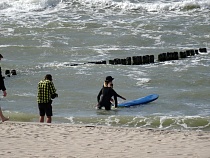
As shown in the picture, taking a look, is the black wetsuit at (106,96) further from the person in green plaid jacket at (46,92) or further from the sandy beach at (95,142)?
the sandy beach at (95,142)

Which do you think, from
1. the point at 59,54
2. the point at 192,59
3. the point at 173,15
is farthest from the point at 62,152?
the point at 173,15

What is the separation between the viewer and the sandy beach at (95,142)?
1048 centimetres

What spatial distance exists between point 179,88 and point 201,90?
2.74ft

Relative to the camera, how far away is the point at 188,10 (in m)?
39.0

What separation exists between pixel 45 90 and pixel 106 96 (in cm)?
370

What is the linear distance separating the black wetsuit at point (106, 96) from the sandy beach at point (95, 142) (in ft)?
13.6

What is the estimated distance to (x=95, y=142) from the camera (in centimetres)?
1137

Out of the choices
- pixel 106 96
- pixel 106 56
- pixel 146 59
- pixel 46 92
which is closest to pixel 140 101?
pixel 106 96

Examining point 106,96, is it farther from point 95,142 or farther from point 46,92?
point 95,142

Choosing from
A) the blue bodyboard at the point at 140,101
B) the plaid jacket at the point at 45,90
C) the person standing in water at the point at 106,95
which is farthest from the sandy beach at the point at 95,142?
the blue bodyboard at the point at 140,101

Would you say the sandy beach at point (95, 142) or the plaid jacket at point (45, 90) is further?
the plaid jacket at point (45, 90)

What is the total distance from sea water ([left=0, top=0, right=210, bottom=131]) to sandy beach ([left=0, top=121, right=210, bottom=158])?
3.27 meters

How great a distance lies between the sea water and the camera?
671 inches

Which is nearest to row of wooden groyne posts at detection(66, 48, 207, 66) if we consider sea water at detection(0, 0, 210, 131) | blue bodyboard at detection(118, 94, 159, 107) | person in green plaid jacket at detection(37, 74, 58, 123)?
sea water at detection(0, 0, 210, 131)
